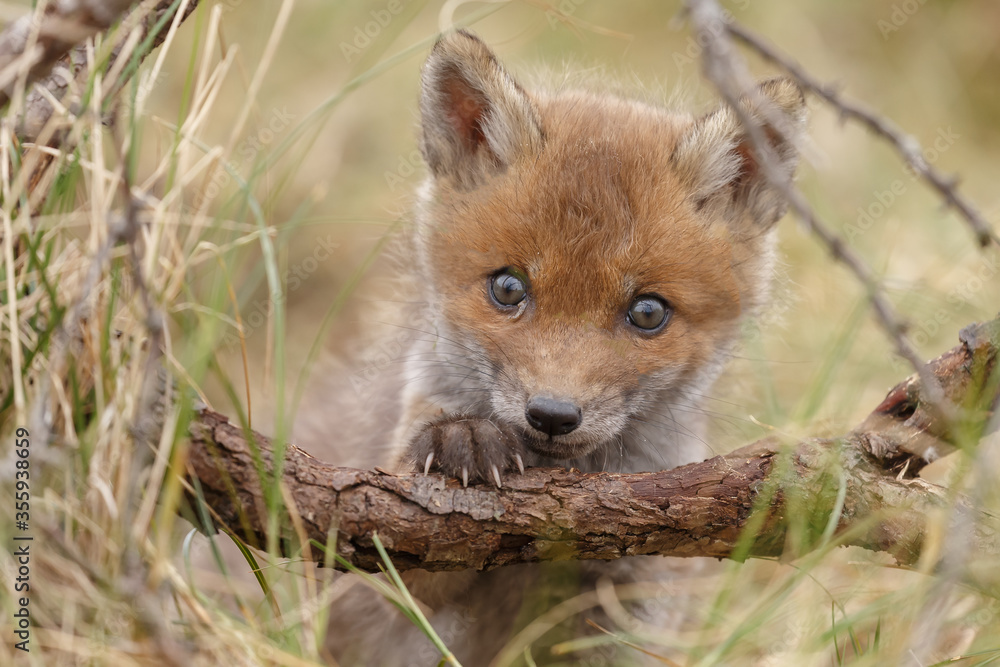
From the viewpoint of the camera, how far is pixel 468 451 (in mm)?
2326

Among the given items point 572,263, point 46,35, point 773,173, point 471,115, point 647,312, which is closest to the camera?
point 773,173

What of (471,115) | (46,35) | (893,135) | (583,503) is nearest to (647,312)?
(583,503)

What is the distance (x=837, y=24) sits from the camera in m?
6.66

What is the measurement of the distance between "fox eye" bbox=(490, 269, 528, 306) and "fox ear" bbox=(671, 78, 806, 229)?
736 millimetres

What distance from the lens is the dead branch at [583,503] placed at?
2154 millimetres

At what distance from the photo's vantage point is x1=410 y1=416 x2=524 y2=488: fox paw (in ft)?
7.56

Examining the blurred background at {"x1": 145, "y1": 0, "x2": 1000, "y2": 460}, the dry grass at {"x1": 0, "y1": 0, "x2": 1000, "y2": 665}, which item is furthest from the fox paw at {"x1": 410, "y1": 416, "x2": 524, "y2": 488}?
the blurred background at {"x1": 145, "y1": 0, "x2": 1000, "y2": 460}

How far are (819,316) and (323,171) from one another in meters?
3.42

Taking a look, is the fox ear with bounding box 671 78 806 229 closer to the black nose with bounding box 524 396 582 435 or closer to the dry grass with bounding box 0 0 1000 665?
→ the dry grass with bounding box 0 0 1000 665

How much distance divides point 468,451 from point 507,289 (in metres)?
0.61

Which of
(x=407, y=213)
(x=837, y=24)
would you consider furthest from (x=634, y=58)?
(x=407, y=213)

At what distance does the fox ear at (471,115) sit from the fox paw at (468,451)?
1035 millimetres

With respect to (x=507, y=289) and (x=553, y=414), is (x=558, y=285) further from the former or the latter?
(x=553, y=414)

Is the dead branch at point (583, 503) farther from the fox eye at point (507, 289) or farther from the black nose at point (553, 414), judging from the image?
the fox eye at point (507, 289)
